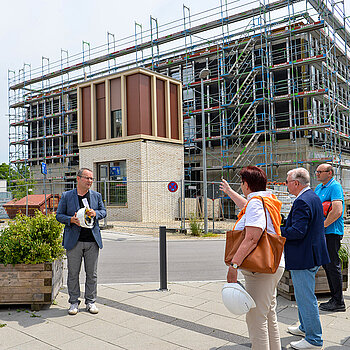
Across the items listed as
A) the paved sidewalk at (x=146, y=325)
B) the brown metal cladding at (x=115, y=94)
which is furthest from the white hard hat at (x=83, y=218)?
the brown metal cladding at (x=115, y=94)

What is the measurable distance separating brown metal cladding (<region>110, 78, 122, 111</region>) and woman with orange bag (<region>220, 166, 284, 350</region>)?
19.8 metres

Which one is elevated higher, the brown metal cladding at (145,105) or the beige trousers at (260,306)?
the brown metal cladding at (145,105)

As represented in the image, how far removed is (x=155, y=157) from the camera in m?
21.9

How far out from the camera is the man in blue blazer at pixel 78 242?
17.2ft

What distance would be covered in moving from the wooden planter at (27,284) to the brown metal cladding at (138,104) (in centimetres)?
1651

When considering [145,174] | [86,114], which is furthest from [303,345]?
[86,114]

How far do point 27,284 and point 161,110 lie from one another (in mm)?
18478

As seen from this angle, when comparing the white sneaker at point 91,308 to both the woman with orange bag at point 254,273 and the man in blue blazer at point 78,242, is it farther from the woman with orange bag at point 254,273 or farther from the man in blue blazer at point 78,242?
the woman with orange bag at point 254,273

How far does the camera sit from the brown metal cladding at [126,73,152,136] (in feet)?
71.0

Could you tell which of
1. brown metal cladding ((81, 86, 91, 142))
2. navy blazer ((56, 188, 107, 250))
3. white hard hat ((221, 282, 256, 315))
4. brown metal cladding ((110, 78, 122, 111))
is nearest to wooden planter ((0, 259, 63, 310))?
navy blazer ((56, 188, 107, 250))

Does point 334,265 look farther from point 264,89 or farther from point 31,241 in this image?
point 264,89

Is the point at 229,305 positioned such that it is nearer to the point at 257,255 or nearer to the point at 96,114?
the point at 257,255

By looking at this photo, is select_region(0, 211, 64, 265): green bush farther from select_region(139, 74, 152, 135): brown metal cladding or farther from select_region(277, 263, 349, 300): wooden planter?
select_region(139, 74, 152, 135): brown metal cladding

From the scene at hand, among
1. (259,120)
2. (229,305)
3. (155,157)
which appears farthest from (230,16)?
(229,305)
